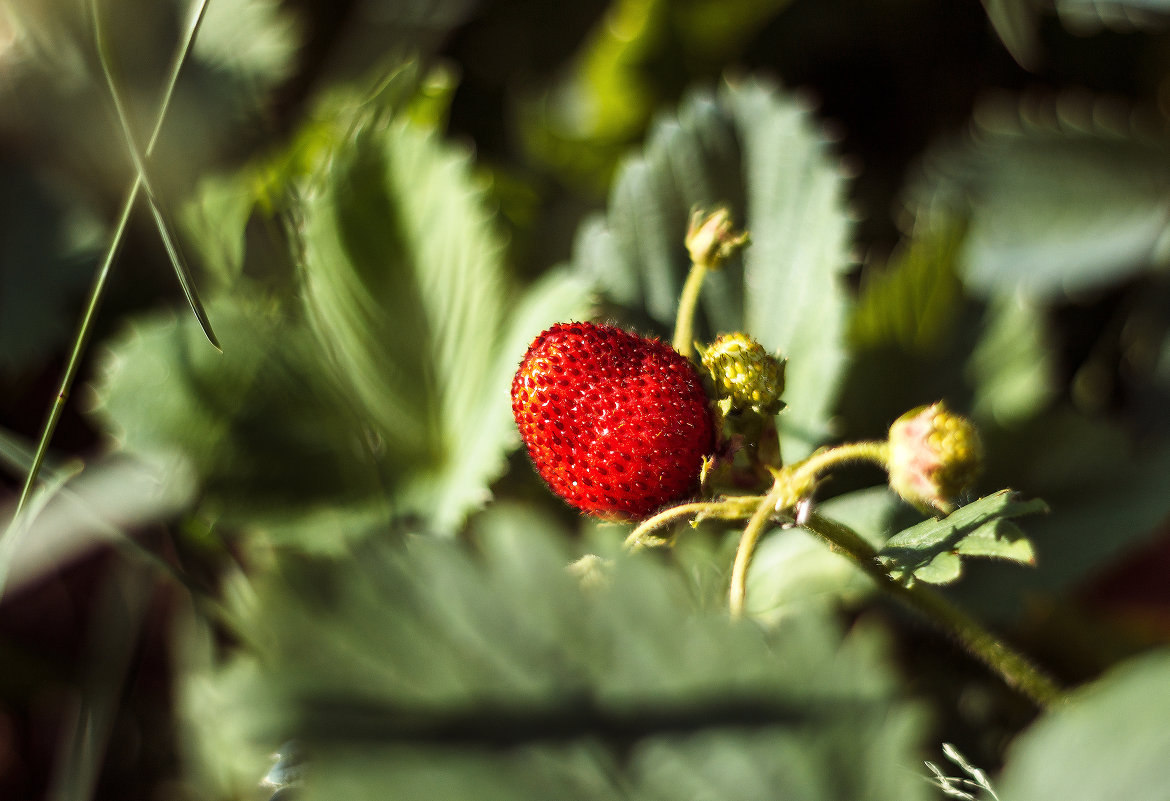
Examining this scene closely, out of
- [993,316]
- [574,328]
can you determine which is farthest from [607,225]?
[993,316]

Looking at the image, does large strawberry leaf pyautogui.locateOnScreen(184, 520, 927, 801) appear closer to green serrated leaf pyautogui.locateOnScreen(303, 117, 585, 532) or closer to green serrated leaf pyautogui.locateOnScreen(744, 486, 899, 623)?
green serrated leaf pyautogui.locateOnScreen(744, 486, 899, 623)

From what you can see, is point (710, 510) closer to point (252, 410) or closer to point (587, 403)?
point (587, 403)

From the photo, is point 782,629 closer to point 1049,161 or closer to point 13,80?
point 1049,161

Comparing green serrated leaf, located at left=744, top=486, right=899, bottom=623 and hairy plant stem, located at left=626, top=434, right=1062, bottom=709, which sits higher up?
hairy plant stem, located at left=626, top=434, right=1062, bottom=709

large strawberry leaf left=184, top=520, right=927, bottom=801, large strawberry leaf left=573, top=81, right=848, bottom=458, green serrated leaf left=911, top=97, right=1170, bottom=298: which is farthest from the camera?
green serrated leaf left=911, top=97, right=1170, bottom=298

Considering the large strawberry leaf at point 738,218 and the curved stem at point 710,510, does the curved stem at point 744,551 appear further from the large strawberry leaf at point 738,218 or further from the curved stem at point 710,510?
the large strawberry leaf at point 738,218

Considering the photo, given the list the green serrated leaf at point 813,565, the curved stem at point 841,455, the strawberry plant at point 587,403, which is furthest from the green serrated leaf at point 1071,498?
the curved stem at point 841,455

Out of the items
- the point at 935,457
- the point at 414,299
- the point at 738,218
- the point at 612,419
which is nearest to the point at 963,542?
the point at 935,457

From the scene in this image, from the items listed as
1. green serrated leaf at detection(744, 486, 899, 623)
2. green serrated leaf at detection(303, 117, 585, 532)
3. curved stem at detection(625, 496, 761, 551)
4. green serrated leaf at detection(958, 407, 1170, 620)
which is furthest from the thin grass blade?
green serrated leaf at detection(958, 407, 1170, 620)
